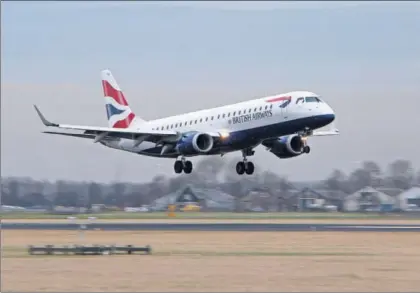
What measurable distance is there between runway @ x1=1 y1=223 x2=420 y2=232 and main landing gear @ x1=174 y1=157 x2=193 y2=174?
4.19 m

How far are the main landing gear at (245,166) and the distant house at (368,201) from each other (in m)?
46.8

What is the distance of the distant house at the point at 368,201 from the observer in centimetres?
12975

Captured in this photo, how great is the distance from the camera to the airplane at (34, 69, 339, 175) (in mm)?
76875

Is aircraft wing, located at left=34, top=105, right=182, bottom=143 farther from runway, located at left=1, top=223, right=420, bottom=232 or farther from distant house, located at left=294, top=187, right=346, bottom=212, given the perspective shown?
distant house, located at left=294, top=187, right=346, bottom=212

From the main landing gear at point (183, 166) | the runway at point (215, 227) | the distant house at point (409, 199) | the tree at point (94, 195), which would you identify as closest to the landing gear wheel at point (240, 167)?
the main landing gear at point (183, 166)

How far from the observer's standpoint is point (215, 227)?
272 ft

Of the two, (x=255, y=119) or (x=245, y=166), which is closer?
(x=255, y=119)

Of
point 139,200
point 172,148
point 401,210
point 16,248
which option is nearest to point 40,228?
point 172,148

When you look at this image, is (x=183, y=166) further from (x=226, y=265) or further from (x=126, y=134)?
(x=226, y=265)

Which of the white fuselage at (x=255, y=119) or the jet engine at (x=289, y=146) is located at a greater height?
the white fuselage at (x=255, y=119)

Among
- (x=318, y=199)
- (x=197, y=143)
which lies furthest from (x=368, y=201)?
(x=197, y=143)

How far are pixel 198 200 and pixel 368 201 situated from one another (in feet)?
67.7

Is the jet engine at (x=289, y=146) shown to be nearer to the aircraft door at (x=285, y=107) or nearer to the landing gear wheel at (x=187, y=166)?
the aircraft door at (x=285, y=107)

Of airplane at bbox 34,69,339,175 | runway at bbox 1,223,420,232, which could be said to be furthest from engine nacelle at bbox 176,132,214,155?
runway at bbox 1,223,420,232
